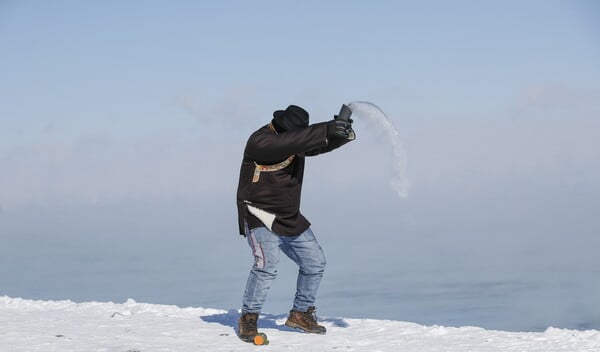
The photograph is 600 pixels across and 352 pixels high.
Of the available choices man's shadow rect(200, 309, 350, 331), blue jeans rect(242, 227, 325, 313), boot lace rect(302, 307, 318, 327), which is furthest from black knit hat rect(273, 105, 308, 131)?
man's shadow rect(200, 309, 350, 331)

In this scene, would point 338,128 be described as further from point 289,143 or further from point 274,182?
point 274,182

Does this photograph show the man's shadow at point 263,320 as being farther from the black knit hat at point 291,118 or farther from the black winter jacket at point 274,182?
the black knit hat at point 291,118

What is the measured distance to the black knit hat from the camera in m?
6.86

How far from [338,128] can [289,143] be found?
1.29 feet

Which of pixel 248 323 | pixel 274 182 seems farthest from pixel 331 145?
pixel 248 323

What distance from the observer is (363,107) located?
6738mm

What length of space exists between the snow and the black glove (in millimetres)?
1677

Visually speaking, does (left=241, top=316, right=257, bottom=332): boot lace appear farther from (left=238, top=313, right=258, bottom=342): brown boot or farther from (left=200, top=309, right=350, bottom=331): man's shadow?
(left=200, top=309, right=350, bottom=331): man's shadow

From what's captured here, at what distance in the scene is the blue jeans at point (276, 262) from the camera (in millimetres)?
6848

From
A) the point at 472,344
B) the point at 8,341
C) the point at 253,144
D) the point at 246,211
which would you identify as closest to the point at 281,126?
the point at 253,144

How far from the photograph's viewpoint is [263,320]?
815 centimetres

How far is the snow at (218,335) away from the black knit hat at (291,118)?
176 cm

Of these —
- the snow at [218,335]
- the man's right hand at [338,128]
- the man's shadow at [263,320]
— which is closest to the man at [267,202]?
the man's right hand at [338,128]

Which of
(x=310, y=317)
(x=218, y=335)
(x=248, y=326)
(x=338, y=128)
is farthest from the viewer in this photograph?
(x=310, y=317)
